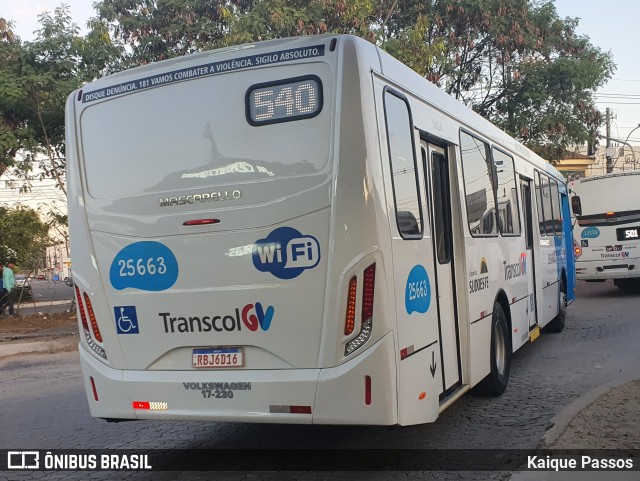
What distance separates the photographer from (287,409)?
493 centimetres

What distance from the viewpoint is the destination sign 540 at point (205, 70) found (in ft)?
16.7

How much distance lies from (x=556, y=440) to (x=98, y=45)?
16286mm

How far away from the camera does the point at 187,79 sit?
17.9 feet

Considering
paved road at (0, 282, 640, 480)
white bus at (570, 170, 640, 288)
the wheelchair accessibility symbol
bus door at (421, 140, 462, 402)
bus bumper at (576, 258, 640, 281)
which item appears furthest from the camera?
white bus at (570, 170, 640, 288)

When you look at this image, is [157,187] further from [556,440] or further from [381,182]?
[556,440]

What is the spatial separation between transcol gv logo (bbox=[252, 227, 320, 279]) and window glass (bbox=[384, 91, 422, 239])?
2.26 ft

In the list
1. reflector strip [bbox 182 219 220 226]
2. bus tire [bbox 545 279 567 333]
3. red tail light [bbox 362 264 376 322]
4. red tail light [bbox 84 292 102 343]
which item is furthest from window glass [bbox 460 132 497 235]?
bus tire [bbox 545 279 567 333]

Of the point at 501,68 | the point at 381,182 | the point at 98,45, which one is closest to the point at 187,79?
the point at 381,182

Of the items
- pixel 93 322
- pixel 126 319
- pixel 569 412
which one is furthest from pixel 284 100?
pixel 569 412

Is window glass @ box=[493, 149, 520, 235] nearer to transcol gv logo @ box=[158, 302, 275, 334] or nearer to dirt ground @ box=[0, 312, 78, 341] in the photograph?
transcol gv logo @ box=[158, 302, 275, 334]

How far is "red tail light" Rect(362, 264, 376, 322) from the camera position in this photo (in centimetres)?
479

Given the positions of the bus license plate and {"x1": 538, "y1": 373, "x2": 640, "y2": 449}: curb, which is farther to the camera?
{"x1": 538, "y1": 373, "x2": 640, "y2": 449}: curb

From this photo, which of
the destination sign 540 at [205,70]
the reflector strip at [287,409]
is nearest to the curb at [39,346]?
the destination sign 540 at [205,70]

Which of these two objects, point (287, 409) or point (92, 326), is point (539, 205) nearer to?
point (287, 409)
